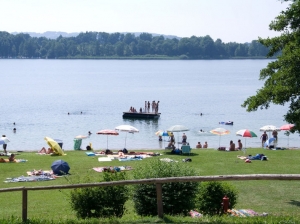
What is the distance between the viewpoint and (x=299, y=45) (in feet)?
53.7

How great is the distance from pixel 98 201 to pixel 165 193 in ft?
4.91

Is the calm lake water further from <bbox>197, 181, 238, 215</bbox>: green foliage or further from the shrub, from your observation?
the shrub

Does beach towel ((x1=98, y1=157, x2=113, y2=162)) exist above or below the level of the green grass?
below

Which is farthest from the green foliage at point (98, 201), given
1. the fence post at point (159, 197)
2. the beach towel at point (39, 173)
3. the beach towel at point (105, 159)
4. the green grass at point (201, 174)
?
the beach towel at point (105, 159)

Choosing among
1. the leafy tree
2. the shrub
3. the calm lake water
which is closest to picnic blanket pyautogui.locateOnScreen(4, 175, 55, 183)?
the leafy tree

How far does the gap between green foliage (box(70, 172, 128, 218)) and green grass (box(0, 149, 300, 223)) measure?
0.31 m

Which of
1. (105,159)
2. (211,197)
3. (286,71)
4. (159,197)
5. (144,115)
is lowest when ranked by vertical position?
(144,115)

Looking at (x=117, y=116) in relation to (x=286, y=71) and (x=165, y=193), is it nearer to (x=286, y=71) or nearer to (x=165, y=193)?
(x=286, y=71)

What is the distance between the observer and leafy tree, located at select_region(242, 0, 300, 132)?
1625 cm

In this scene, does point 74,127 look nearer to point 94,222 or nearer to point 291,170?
point 291,170

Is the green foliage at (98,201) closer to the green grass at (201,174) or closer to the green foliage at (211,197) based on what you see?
the green grass at (201,174)

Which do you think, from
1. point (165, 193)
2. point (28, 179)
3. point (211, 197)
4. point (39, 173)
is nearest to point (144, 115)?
point (39, 173)

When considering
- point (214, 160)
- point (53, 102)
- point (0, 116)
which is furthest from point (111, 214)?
point (53, 102)

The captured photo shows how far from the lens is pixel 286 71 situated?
16.5 m
